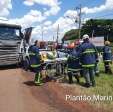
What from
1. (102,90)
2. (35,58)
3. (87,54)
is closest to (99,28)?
(35,58)

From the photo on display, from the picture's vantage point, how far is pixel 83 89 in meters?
14.7

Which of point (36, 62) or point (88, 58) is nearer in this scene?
point (88, 58)

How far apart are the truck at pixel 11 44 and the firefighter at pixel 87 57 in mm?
9221

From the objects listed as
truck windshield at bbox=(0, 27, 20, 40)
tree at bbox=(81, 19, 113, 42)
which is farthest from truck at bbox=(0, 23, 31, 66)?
tree at bbox=(81, 19, 113, 42)

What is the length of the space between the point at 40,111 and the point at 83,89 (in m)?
3.90

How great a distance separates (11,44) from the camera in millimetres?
23938

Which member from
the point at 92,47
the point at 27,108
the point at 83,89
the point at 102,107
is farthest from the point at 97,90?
the point at 27,108

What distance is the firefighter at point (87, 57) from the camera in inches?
592

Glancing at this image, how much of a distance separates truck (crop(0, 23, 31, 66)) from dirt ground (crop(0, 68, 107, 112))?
6.32m

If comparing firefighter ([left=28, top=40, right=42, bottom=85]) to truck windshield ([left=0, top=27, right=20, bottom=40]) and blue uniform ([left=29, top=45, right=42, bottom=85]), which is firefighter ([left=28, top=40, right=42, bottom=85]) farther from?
truck windshield ([left=0, top=27, right=20, bottom=40])

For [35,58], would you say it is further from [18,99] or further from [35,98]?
[18,99]

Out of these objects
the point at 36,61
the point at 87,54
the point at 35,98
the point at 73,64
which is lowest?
the point at 35,98

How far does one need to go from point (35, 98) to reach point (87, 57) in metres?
2.90

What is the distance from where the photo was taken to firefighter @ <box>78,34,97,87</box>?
49.3ft
